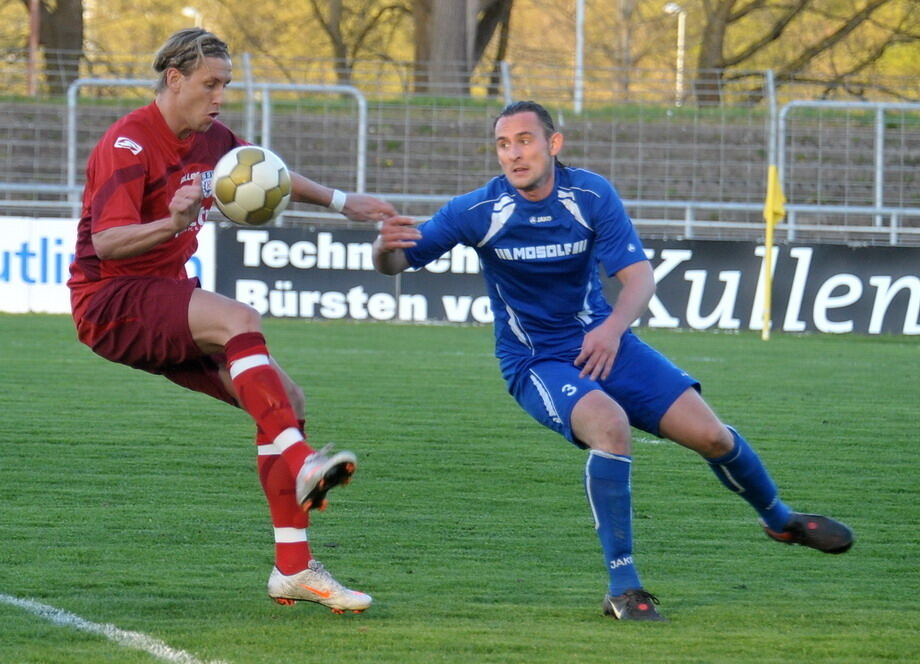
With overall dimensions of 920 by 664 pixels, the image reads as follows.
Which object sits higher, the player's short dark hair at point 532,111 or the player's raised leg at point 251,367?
the player's short dark hair at point 532,111

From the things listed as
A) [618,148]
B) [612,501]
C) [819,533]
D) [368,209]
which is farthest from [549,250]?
[618,148]

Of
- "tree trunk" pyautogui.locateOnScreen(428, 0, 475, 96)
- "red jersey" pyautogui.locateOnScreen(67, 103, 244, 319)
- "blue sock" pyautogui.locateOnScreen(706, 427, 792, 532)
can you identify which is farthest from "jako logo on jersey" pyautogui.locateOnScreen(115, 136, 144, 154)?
"tree trunk" pyautogui.locateOnScreen(428, 0, 475, 96)

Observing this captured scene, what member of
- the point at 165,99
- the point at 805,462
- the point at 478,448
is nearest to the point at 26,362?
the point at 478,448

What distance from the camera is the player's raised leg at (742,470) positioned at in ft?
16.6

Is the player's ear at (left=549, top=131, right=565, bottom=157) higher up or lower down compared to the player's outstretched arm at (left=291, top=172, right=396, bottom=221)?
higher up

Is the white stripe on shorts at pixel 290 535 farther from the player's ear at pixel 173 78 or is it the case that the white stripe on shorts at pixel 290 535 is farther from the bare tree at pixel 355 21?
the bare tree at pixel 355 21

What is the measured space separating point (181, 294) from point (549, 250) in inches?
51.8

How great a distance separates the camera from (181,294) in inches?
188

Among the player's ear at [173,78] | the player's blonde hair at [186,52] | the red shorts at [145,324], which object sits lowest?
the red shorts at [145,324]

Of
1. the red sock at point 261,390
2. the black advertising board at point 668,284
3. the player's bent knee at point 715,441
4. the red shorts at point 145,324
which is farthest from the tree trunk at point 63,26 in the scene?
the player's bent knee at point 715,441

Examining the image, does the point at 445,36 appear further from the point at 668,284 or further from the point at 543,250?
the point at 543,250

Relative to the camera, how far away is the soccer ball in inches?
195

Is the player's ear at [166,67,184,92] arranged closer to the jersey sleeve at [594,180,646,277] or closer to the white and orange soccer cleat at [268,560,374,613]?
the jersey sleeve at [594,180,646,277]

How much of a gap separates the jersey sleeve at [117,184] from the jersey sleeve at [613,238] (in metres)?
1.60
